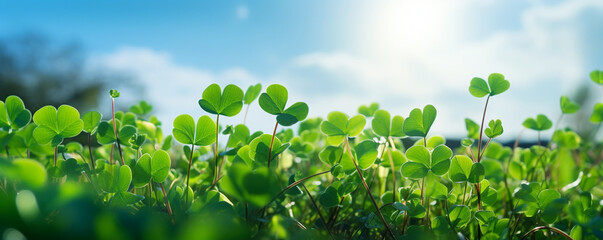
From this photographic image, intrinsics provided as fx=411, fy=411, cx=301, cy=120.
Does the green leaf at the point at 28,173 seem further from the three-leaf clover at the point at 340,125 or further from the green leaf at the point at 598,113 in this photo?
the green leaf at the point at 598,113

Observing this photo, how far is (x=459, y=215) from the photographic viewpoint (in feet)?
1.43

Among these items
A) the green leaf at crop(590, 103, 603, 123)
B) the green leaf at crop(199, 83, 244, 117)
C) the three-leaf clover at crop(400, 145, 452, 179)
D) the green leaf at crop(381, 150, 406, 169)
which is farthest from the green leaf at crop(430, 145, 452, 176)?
the green leaf at crop(590, 103, 603, 123)

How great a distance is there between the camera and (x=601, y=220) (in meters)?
0.35

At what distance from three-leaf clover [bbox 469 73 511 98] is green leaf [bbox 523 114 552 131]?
32 centimetres

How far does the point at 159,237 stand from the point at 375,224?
12.6 inches

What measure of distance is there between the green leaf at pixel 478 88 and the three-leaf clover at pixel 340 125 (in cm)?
16

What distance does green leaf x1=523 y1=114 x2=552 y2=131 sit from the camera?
0.77 metres

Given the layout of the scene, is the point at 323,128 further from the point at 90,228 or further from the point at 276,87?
the point at 90,228

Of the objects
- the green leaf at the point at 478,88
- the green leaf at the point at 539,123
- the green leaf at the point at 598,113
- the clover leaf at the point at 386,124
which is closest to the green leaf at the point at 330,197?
the clover leaf at the point at 386,124

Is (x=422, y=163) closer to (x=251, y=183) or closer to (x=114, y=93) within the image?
(x=251, y=183)

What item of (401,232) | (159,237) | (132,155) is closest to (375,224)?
(401,232)

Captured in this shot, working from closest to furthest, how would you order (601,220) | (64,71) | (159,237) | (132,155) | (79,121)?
(159,237), (601,220), (79,121), (132,155), (64,71)

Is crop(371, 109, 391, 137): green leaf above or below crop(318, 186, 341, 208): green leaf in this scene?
above

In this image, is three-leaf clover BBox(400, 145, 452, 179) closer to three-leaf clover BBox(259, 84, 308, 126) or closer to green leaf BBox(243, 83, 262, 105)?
three-leaf clover BBox(259, 84, 308, 126)
